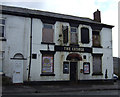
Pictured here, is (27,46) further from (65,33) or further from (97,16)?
(97,16)

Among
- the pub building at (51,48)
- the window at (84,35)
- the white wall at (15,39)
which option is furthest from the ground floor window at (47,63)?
the window at (84,35)

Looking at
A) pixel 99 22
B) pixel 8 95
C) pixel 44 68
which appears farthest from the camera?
pixel 99 22

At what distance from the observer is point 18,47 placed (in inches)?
669

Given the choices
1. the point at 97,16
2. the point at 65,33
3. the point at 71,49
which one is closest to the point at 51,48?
the point at 65,33

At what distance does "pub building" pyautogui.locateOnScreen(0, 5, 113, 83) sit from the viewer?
660 inches

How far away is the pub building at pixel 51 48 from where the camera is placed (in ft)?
55.0

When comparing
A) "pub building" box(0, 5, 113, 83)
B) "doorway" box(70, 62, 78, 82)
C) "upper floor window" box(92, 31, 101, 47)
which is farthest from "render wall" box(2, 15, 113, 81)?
"upper floor window" box(92, 31, 101, 47)

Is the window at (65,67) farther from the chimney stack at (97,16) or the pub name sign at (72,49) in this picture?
the chimney stack at (97,16)

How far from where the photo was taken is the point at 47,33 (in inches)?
725

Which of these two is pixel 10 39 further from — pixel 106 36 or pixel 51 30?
pixel 106 36

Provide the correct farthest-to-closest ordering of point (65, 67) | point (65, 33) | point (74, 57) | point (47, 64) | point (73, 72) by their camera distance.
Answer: point (73, 72), point (74, 57), point (65, 67), point (65, 33), point (47, 64)

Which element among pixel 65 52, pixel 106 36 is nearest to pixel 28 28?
pixel 65 52

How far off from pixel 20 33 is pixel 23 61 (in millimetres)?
2825

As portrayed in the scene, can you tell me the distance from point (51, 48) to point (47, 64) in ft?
5.77
